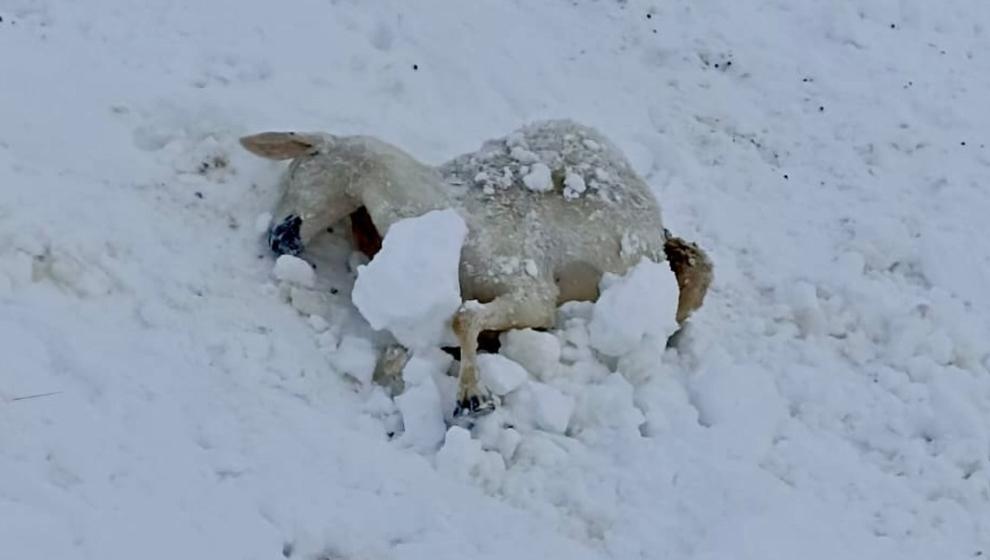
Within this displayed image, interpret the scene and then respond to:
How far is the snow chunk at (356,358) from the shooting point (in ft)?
17.4

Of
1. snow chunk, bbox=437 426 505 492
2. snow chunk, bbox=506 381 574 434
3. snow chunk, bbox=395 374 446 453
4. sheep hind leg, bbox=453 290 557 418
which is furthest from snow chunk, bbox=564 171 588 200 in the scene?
snow chunk, bbox=437 426 505 492

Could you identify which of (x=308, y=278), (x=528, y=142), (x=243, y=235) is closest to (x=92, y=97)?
(x=243, y=235)

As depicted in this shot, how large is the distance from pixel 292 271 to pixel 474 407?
109 cm

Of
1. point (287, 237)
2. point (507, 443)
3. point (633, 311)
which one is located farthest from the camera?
point (287, 237)

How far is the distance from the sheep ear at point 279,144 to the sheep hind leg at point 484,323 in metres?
1.24

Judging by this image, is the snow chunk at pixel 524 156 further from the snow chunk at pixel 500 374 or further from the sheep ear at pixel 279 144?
the snow chunk at pixel 500 374

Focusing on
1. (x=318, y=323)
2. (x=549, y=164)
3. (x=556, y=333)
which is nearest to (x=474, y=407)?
(x=556, y=333)

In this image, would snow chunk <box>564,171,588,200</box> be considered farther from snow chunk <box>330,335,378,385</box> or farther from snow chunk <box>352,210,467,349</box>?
snow chunk <box>330,335,378,385</box>

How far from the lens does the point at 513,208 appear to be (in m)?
5.88

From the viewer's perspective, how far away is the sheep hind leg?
200 inches

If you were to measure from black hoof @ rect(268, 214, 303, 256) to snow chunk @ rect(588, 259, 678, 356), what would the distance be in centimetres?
126

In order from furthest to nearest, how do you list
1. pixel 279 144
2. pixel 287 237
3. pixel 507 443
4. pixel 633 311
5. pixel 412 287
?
1. pixel 279 144
2. pixel 287 237
3. pixel 633 311
4. pixel 412 287
5. pixel 507 443

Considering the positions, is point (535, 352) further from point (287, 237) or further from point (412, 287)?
point (287, 237)

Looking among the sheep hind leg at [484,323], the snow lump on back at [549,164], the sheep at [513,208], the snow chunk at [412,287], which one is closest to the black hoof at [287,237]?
the sheep at [513,208]
